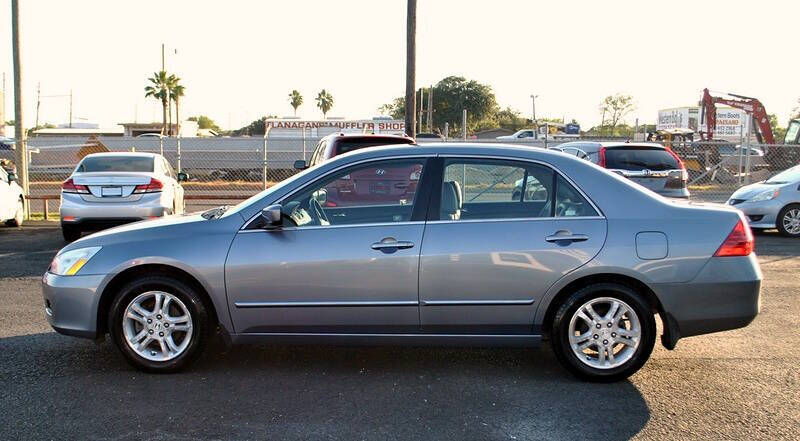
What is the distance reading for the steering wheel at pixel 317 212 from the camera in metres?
4.84

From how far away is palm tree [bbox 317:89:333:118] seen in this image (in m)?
80.1

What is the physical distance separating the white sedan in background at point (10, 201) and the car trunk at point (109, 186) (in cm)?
252

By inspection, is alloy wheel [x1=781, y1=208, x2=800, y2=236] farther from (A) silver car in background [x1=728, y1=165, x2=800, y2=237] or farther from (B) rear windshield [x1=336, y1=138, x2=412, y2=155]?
(B) rear windshield [x1=336, y1=138, x2=412, y2=155]

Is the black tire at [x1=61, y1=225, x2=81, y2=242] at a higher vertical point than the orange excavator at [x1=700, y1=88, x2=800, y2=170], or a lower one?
lower

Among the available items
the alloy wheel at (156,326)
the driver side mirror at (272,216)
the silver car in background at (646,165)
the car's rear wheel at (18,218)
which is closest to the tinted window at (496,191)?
the driver side mirror at (272,216)

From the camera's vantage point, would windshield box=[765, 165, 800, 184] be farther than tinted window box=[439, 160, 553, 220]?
Yes

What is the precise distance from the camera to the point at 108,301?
485cm

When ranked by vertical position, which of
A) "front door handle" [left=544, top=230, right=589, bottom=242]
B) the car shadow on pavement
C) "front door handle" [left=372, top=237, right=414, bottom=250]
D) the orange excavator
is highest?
the orange excavator

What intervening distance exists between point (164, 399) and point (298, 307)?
3.28 feet

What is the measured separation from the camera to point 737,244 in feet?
15.2

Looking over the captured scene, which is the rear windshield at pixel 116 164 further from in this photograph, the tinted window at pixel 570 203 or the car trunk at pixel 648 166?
the tinted window at pixel 570 203

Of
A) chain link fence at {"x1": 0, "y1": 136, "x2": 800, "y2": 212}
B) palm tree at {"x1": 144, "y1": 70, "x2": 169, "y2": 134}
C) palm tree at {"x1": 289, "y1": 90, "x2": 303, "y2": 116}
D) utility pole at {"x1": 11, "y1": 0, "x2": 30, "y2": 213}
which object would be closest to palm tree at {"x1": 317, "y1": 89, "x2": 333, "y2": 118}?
palm tree at {"x1": 289, "y1": 90, "x2": 303, "y2": 116}

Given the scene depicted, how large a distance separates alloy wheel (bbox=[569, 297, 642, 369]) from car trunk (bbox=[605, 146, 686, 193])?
7.35 meters

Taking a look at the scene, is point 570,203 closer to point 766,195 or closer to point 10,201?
point 766,195
